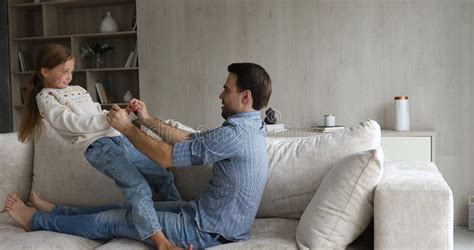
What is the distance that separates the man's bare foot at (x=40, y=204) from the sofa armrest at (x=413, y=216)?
61.8 inches

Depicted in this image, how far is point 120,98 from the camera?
5750 millimetres

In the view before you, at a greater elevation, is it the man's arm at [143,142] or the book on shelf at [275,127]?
the man's arm at [143,142]

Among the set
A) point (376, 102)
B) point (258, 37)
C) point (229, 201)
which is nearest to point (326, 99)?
point (376, 102)

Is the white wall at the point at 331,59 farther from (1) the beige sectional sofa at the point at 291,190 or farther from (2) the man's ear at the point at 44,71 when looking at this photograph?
(2) the man's ear at the point at 44,71

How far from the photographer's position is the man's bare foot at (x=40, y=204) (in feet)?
9.53

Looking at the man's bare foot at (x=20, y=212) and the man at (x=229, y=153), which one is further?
the man's bare foot at (x=20, y=212)

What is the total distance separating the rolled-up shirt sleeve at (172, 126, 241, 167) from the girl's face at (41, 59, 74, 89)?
0.77 meters

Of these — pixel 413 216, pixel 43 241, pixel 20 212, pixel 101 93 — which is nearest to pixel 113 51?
pixel 101 93

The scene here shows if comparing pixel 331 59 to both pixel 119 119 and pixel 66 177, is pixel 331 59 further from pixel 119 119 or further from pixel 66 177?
pixel 119 119

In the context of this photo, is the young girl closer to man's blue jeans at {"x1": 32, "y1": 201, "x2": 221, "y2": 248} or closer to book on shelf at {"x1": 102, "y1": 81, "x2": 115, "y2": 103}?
man's blue jeans at {"x1": 32, "y1": 201, "x2": 221, "y2": 248}

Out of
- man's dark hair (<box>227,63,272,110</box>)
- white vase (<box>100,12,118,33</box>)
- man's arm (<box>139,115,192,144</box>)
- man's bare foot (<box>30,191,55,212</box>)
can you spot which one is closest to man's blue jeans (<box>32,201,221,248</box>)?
man's bare foot (<box>30,191,55,212</box>)

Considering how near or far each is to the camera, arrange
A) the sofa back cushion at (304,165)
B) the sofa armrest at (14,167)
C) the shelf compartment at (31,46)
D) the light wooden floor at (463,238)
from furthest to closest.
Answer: the shelf compartment at (31,46), the light wooden floor at (463,238), the sofa armrest at (14,167), the sofa back cushion at (304,165)

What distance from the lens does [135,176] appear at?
251 cm

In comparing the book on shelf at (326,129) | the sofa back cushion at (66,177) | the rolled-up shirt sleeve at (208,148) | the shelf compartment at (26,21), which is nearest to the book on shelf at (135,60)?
the shelf compartment at (26,21)
